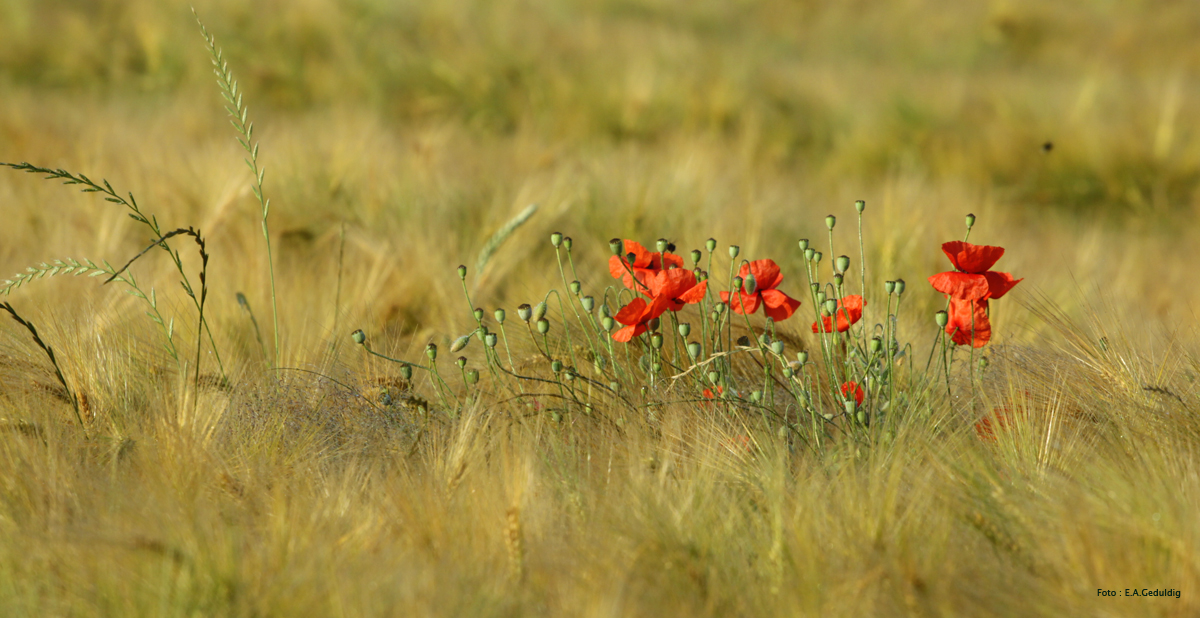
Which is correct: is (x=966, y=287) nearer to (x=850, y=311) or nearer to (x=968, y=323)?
(x=968, y=323)

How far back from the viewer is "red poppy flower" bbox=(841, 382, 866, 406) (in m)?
1.52

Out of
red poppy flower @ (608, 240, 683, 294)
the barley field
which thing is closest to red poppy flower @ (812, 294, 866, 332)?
the barley field

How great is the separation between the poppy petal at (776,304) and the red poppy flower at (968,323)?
0.81ft

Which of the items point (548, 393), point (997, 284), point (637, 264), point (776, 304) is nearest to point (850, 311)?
point (776, 304)

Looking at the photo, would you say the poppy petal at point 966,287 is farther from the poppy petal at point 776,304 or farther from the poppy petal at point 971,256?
the poppy petal at point 776,304

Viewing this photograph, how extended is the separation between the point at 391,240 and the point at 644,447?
1509 mm

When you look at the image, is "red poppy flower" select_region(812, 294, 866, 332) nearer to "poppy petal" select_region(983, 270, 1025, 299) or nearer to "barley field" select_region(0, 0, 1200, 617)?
"barley field" select_region(0, 0, 1200, 617)

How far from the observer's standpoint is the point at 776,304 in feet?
4.99

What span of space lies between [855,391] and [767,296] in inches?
8.5

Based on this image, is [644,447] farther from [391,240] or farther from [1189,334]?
[391,240]

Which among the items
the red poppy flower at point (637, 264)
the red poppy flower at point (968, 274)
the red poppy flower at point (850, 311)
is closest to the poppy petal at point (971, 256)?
the red poppy flower at point (968, 274)

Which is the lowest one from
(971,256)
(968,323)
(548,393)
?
(548,393)

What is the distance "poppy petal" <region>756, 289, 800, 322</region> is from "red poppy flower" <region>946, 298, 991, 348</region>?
0.25 meters

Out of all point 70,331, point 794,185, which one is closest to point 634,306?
point 70,331
